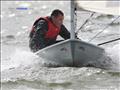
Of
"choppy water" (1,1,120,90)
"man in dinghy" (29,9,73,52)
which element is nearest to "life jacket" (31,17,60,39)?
"man in dinghy" (29,9,73,52)

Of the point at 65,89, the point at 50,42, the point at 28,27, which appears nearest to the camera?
the point at 65,89

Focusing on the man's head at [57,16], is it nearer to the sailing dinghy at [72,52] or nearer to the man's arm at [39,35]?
the man's arm at [39,35]

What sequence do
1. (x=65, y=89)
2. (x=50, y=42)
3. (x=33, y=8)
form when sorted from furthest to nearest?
(x=33, y=8) < (x=50, y=42) < (x=65, y=89)

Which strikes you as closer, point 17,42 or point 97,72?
point 97,72

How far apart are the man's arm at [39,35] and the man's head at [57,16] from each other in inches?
5.8

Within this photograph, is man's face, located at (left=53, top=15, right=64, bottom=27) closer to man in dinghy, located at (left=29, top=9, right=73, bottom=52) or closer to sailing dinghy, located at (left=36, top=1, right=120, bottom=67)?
man in dinghy, located at (left=29, top=9, right=73, bottom=52)

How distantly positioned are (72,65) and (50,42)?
65cm

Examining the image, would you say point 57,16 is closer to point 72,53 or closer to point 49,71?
point 72,53

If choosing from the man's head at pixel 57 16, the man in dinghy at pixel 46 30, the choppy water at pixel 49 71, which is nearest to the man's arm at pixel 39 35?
the man in dinghy at pixel 46 30

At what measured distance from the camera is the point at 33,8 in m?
17.2

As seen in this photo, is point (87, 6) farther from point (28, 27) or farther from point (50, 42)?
point (28, 27)

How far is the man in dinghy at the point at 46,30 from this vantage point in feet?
23.9

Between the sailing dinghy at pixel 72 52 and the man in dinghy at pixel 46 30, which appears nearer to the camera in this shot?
the sailing dinghy at pixel 72 52

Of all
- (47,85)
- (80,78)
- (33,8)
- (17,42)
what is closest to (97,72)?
(80,78)
